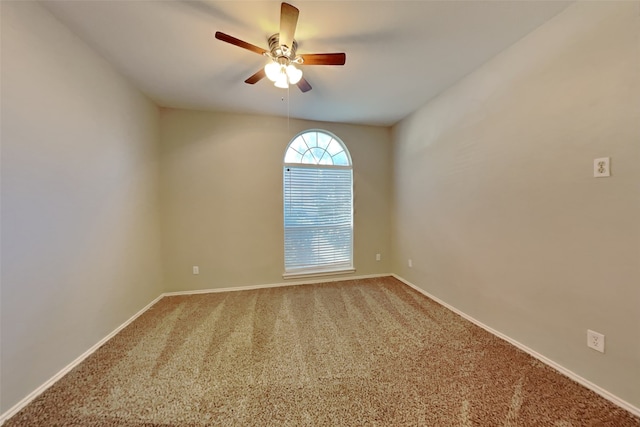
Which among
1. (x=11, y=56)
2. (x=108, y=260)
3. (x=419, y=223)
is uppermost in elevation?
(x=11, y=56)

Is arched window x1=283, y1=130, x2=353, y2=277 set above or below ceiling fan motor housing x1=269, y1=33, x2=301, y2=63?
below

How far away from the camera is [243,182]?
3096mm

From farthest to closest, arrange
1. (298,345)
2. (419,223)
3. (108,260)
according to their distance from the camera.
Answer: (419,223), (108,260), (298,345)

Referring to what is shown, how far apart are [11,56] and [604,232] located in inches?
146

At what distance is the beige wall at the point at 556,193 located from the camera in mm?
1260

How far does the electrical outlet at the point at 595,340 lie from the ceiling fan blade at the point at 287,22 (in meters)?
2.70

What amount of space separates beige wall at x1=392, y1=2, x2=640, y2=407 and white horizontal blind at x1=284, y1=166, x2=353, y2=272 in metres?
1.50

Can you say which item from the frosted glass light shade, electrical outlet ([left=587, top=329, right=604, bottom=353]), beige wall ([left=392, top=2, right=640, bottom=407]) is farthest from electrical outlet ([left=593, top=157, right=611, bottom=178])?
the frosted glass light shade

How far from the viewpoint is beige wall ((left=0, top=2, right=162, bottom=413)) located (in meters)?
1.28

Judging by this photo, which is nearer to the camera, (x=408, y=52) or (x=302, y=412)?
(x=302, y=412)

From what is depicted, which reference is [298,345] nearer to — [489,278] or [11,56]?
[489,278]

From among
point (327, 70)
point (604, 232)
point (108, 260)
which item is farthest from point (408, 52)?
point (108, 260)

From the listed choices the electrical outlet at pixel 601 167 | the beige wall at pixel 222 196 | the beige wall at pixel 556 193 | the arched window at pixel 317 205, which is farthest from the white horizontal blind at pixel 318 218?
the electrical outlet at pixel 601 167

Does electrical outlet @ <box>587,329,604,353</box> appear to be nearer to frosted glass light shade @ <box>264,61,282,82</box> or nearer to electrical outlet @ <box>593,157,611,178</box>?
electrical outlet @ <box>593,157,611,178</box>
